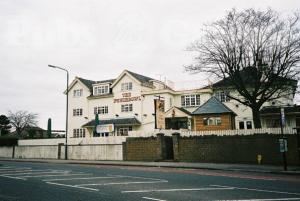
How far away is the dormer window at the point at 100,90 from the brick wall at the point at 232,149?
26.2 metres

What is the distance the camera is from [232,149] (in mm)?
25047

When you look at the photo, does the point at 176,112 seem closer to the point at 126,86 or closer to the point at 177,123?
the point at 177,123

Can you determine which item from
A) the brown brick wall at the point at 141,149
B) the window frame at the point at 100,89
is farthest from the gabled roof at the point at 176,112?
the brown brick wall at the point at 141,149

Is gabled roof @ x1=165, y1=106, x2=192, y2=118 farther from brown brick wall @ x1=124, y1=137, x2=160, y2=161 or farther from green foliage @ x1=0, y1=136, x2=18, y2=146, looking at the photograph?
green foliage @ x1=0, y1=136, x2=18, y2=146

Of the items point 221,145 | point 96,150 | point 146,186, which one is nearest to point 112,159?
point 96,150

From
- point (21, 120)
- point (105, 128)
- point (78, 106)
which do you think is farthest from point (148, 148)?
point (21, 120)

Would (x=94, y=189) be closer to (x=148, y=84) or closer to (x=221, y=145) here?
(x=221, y=145)

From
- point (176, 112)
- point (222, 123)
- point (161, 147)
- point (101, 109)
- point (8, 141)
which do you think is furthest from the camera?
point (101, 109)

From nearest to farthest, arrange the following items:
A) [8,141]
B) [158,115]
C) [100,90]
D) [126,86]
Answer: [158,115] → [8,141] → [126,86] → [100,90]

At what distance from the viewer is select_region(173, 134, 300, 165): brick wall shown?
23.2m

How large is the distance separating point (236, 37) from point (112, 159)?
55.5ft

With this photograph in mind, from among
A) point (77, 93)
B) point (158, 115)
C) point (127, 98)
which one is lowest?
point (158, 115)

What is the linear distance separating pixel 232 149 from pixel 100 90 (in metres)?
31.5

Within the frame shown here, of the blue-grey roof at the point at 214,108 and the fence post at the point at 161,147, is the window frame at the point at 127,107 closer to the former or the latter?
the blue-grey roof at the point at 214,108
